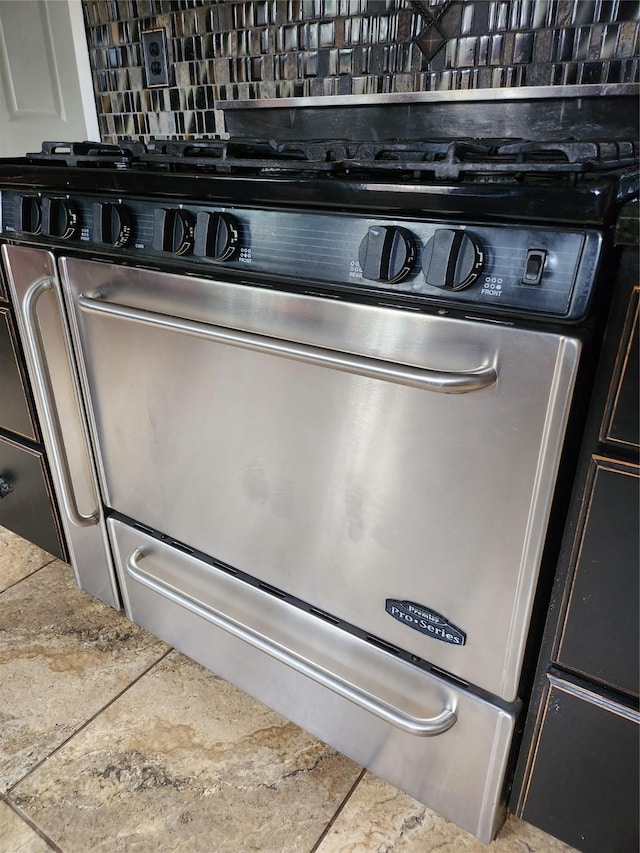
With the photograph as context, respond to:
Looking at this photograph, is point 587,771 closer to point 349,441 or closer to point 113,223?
point 349,441

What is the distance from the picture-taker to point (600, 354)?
61 cm

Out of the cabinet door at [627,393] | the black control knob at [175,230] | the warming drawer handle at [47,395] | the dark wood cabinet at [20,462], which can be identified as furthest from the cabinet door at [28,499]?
the cabinet door at [627,393]

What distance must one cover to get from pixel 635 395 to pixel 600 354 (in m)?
0.05

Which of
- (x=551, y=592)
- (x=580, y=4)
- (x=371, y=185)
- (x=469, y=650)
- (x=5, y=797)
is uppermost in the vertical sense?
(x=580, y=4)

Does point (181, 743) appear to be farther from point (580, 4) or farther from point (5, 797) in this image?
point (580, 4)

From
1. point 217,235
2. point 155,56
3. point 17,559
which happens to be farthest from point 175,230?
point 17,559

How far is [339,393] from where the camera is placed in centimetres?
77

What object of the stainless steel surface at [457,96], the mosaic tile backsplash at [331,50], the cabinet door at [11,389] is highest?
the mosaic tile backsplash at [331,50]

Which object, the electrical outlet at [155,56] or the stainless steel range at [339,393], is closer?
the stainless steel range at [339,393]

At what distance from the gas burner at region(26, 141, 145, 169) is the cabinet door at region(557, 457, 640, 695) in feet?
2.79

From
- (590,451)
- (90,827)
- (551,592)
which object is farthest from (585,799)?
(90,827)

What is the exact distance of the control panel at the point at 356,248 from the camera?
588mm

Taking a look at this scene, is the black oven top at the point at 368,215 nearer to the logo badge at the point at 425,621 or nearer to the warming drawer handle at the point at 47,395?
the warming drawer handle at the point at 47,395

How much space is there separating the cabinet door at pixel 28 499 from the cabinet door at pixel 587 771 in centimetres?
115
